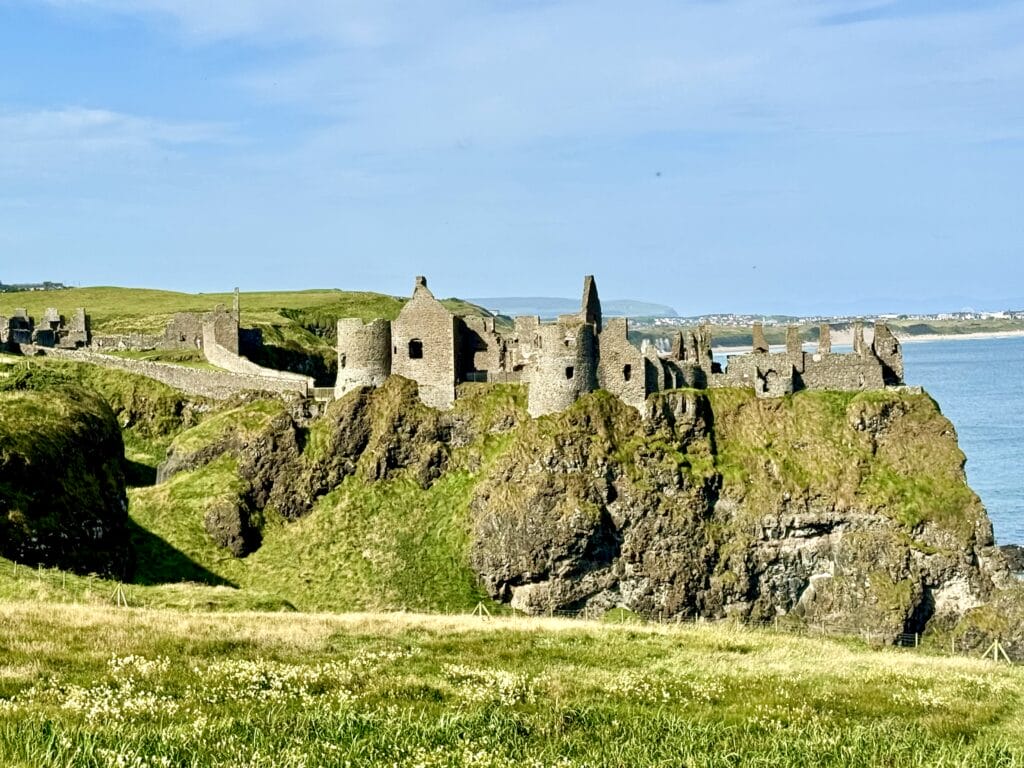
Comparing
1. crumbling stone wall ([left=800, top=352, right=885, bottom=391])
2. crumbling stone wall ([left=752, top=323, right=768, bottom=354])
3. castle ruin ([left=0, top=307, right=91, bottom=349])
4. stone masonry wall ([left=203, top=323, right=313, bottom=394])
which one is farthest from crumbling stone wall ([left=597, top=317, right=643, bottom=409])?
castle ruin ([left=0, top=307, right=91, bottom=349])

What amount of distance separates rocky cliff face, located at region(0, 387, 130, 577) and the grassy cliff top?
42484 millimetres

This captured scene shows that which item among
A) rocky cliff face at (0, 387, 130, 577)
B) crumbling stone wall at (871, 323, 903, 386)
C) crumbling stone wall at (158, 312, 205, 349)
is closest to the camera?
rocky cliff face at (0, 387, 130, 577)

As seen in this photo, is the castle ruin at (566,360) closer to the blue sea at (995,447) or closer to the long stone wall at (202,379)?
the long stone wall at (202,379)

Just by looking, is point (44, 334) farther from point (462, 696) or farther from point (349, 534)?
point (462, 696)

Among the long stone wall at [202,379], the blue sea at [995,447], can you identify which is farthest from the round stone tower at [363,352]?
the blue sea at [995,447]

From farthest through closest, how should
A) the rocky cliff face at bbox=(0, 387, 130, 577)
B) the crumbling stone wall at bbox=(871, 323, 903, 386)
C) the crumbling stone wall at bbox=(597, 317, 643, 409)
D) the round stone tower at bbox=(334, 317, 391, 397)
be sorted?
the crumbling stone wall at bbox=(871, 323, 903, 386), the round stone tower at bbox=(334, 317, 391, 397), the crumbling stone wall at bbox=(597, 317, 643, 409), the rocky cliff face at bbox=(0, 387, 130, 577)

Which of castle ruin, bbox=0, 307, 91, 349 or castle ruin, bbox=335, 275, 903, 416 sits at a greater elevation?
castle ruin, bbox=0, 307, 91, 349

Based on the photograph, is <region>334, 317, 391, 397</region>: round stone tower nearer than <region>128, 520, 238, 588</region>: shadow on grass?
No

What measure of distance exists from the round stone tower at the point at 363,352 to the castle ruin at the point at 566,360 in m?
0.05

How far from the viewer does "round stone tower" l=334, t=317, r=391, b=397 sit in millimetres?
65125

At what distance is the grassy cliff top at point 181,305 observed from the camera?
10950 centimetres

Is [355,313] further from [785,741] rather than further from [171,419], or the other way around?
[785,741]

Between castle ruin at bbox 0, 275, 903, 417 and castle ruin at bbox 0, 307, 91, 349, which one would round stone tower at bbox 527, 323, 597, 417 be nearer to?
castle ruin at bbox 0, 275, 903, 417

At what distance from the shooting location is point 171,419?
234ft
